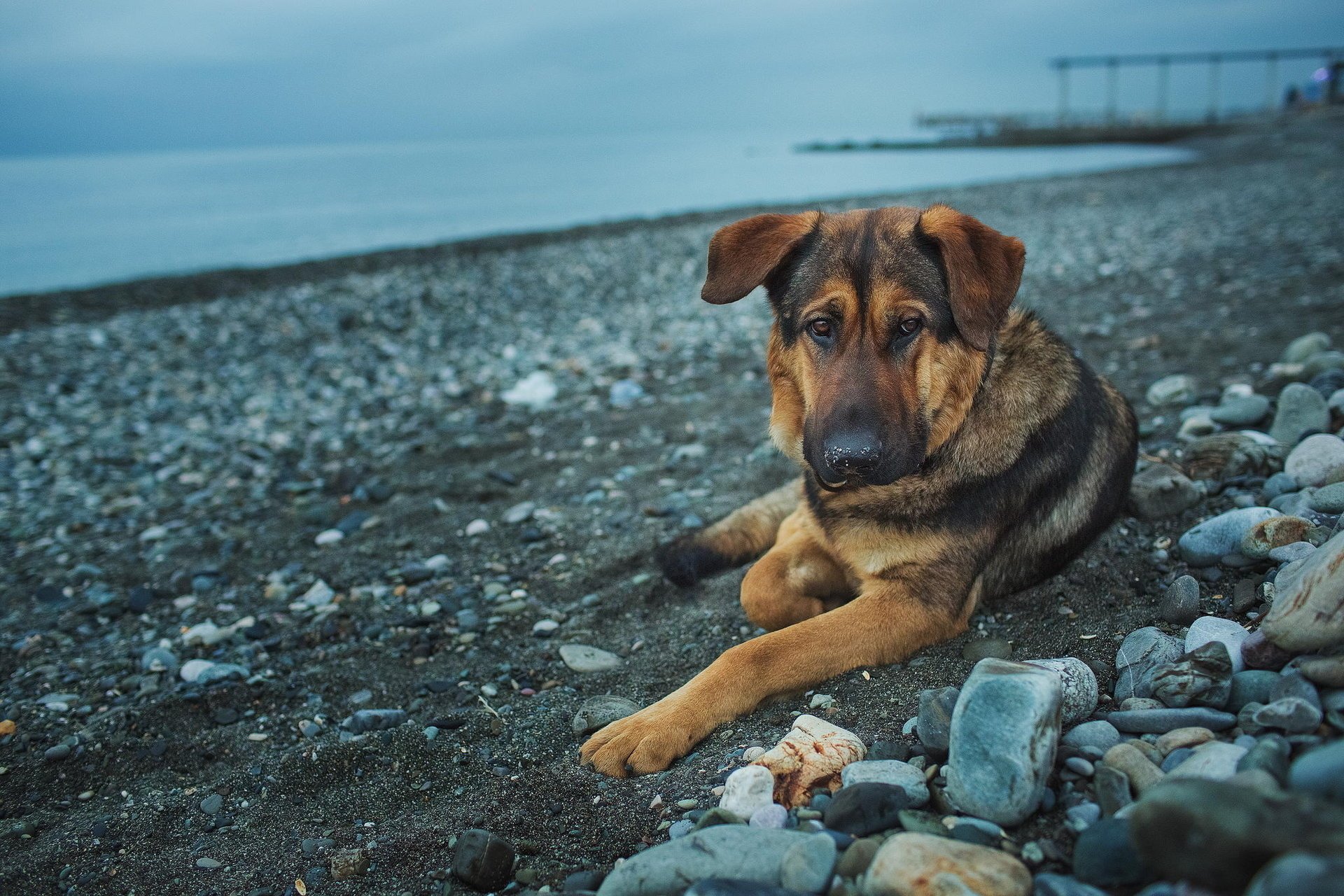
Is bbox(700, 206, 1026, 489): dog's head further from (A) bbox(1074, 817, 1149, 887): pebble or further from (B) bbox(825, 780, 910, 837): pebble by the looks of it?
(A) bbox(1074, 817, 1149, 887): pebble

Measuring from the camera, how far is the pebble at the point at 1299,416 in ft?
18.4

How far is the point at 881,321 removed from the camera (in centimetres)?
409

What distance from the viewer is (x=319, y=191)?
4503 cm

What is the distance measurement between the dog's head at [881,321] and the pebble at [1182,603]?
122 cm

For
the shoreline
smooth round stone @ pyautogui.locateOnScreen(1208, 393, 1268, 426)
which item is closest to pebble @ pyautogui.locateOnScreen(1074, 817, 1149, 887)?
smooth round stone @ pyautogui.locateOnScreen(1208, 393, 1268, 426)

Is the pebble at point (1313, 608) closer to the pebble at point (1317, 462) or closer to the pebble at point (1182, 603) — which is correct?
the pebble at point (1182, 603)

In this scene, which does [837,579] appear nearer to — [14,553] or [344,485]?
[344,485]

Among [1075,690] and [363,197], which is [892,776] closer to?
[1075,690]

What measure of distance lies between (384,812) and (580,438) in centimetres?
528

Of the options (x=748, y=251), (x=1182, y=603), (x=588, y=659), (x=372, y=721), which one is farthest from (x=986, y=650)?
(x=372, y=721)

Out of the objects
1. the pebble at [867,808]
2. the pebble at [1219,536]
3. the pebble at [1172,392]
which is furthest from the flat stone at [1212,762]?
the pebble at [1172,392]

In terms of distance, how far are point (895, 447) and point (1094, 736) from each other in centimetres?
139

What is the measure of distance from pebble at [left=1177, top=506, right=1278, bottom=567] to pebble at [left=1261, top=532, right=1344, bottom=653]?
131 centimetres

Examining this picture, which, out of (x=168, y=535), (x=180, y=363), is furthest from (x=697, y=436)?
(x=180, y=363)
